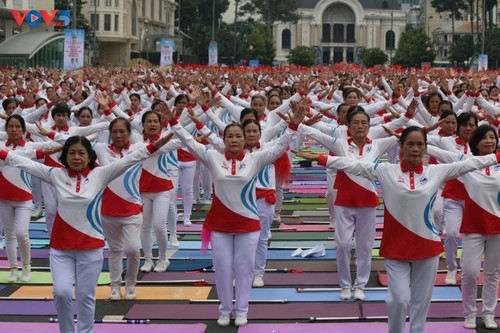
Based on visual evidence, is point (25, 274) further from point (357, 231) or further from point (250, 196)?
point (357, 231)

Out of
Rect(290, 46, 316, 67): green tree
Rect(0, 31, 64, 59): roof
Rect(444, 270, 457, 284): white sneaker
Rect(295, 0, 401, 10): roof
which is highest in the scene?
Rect(295, 0, 401, 10): roof

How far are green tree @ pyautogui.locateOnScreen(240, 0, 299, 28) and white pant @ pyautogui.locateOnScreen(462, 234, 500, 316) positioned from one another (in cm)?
11649

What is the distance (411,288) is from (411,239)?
0.42 meters

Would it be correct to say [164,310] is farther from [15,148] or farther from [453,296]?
[453,296]

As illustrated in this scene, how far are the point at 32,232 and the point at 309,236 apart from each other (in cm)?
440

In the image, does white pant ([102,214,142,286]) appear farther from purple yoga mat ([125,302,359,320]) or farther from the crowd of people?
purple yoga mat ([125,302,359,320])

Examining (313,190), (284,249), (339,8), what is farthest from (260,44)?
(284,249)

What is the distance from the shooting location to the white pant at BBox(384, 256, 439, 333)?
7879mm

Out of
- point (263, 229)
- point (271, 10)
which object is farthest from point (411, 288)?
point (271, 10)

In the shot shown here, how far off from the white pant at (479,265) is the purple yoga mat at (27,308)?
13.4 feet

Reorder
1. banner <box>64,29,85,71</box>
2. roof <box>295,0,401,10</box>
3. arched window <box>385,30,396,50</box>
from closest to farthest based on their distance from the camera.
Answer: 1. banner <box>64,29,85,71</box>
2. arched window <box>385,30,396,50</box>
3. roof <box>295,0,401,10</box>

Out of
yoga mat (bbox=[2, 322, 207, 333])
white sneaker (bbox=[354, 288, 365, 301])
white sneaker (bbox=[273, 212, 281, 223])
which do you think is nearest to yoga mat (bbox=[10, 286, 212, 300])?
yoga mat (bbox=[2, 322, 207, 333])

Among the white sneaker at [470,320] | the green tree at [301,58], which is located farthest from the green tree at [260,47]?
the white sneaker at [470,320]

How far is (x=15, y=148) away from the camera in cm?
1088
